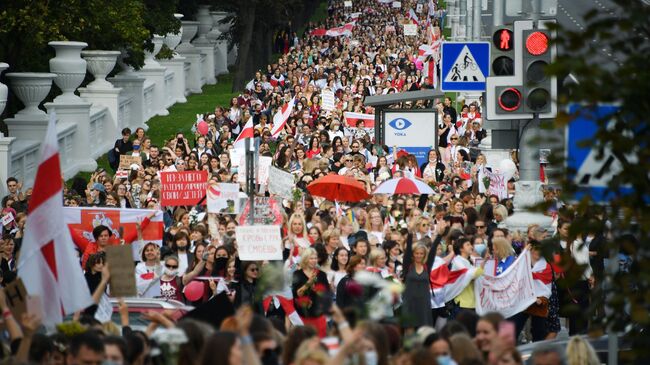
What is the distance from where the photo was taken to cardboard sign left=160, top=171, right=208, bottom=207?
21.0 m

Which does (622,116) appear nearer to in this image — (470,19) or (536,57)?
(536,57)

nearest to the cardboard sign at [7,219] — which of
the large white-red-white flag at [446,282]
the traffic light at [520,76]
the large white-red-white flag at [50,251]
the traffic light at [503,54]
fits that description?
the large white-red-white flag at [446,282]

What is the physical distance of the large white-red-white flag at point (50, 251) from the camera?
11.7 meters

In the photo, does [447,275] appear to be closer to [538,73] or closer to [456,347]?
[538,73]

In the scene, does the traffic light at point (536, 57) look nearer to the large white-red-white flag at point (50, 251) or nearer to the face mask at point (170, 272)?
the face mask at point (170, 272)

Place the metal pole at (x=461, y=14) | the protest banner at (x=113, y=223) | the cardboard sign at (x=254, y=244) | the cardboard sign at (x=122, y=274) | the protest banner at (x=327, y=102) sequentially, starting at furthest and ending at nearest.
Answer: the metal pole at (x=461, y=14) → the protest banner at (x=327, y=102) → the protest banner at (x=113, y=223) → the cardboard sign at (x=254, y=244) → the cardboard sign at (x=122, y=274)

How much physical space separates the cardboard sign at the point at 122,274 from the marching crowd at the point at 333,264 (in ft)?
0.39

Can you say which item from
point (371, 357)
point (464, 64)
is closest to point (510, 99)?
point (464, 64)

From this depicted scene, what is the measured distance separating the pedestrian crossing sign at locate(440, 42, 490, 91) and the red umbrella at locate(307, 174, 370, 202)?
2.20 m

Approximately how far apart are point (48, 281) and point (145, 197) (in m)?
11.3

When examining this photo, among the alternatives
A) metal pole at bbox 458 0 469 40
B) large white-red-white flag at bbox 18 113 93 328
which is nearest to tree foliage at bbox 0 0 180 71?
metal pole at bbox 458 0 469 40

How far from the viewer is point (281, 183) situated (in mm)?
21297

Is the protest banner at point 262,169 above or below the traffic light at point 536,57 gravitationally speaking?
below

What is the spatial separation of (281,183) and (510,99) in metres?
5.96
